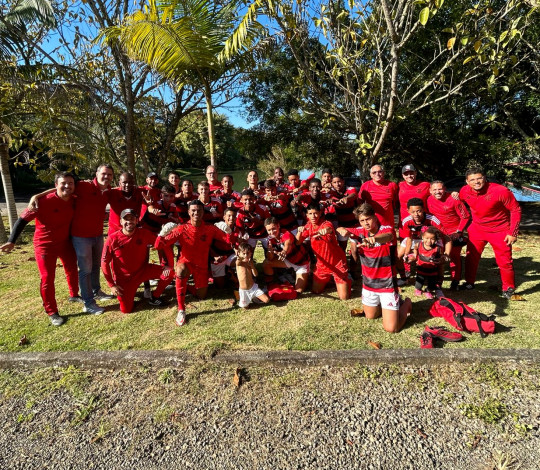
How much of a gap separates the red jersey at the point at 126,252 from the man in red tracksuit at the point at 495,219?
16.3ft

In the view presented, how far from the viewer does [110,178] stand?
5016 mm

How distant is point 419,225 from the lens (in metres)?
5.11

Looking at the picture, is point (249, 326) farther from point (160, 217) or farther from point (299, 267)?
point (160, 217)

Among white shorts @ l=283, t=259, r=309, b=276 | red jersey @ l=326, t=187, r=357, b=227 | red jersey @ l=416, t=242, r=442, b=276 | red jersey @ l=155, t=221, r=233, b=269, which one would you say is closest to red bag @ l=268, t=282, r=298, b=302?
white shorts @ l=283, t=259, r=309, b=276

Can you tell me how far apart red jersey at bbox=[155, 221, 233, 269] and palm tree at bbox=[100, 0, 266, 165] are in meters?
3.25

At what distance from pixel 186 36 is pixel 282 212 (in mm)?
3729

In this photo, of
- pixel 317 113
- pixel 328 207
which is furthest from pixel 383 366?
pixel 317 113

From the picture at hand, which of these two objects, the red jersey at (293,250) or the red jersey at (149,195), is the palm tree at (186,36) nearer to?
the red jersey at (149,195)

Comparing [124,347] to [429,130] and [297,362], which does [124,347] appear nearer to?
[297,362]

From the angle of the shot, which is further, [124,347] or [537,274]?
[537,274]

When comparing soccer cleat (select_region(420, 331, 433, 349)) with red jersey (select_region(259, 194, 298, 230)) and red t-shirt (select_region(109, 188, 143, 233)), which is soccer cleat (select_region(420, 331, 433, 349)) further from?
red t-shirt (select_region(109, 188, 143, 233))

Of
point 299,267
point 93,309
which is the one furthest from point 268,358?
point 93,309

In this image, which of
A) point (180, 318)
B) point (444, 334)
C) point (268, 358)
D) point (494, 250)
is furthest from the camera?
point (494, 250)

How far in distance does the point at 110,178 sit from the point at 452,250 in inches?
221
